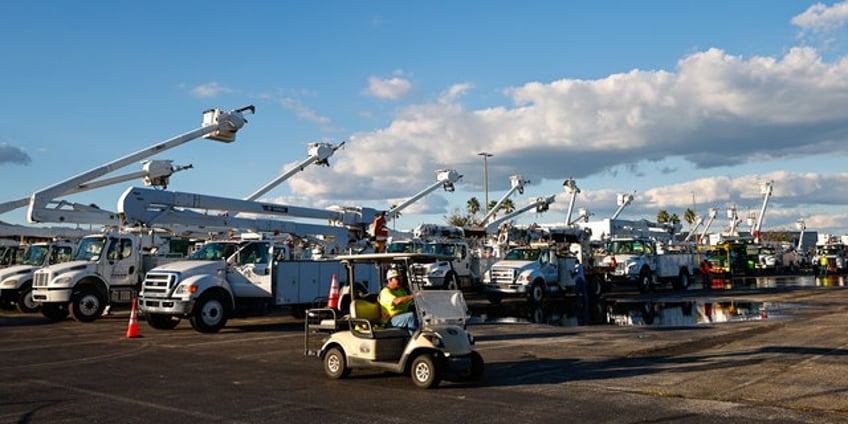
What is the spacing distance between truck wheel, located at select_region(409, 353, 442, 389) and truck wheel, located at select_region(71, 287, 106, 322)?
13.9 meters

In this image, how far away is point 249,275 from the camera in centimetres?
1861

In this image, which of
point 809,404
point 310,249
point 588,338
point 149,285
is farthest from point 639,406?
point 310,249

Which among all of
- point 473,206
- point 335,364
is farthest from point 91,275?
point 473,206

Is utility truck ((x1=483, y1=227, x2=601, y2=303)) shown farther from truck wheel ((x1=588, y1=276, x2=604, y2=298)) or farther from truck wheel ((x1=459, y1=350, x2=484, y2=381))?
truck wheel ((x1=459, y1=350, x2=484, y2=381))

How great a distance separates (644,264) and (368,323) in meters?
26.1

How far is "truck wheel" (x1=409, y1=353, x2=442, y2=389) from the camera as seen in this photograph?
947cm

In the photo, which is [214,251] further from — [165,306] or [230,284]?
[165,306]

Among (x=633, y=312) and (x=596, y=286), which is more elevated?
(x=596, y=286)

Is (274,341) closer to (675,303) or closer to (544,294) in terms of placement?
(544,294)

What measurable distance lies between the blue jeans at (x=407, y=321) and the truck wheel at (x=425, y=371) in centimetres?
51

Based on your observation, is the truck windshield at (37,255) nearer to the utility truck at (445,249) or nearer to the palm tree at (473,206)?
the utility truck at (445,249)

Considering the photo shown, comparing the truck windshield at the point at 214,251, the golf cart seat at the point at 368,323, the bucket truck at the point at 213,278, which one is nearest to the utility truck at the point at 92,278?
the bucket truck at the point at 213,278

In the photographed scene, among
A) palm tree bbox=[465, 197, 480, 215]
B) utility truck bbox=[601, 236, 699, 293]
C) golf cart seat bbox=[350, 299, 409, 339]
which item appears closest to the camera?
golf cart seat bbox=[350, 299, 409, 339]

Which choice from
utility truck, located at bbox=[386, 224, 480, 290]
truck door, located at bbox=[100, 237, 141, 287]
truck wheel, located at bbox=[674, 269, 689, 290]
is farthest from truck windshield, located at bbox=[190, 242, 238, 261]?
truck wheel, located at bbox=[674, 269, 689, 290]
